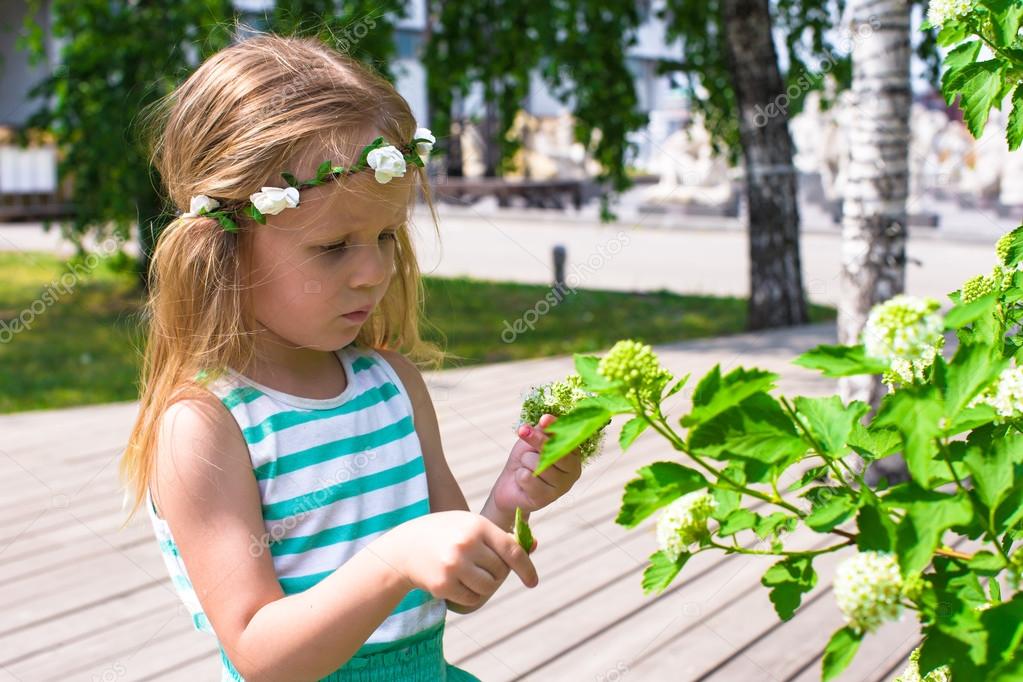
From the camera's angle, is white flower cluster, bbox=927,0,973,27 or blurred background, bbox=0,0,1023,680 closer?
white flower cluster, bbox=927,0,973,27

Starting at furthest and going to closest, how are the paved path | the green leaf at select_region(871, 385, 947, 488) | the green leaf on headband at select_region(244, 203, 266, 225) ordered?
1. the paved path
2. the green leaf on headband at select_region(244, 203, 266, 225)
3. the green leaf at select_region(871, 385, 947, 488)

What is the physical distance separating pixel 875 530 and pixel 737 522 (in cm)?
15

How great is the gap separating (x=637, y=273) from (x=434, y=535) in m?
11.9

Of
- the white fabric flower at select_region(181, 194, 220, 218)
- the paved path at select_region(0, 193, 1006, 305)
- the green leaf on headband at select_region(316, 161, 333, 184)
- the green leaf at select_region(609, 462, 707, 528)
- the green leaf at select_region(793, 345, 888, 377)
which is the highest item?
the green leaf on headband at select_region(316, 161, 333, 184)

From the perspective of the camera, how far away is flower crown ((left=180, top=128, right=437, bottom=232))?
148 cm

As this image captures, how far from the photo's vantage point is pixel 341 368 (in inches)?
67.9

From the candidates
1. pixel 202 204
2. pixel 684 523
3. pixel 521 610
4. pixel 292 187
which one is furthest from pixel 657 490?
pixel 521 610

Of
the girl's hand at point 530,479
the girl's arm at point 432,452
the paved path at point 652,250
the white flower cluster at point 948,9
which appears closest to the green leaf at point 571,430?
the girl's hand at point 530,479

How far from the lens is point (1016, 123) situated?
3.92 ft

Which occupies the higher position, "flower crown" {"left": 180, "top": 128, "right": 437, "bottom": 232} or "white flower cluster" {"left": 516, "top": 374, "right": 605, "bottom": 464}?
"flower crown" {"left": 180, "top": 128, "right": 437, "bottom": 232}

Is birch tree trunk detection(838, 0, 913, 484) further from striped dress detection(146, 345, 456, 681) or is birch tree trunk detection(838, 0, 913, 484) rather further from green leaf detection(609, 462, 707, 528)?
green leaf detection(609, 462, 707, 528)

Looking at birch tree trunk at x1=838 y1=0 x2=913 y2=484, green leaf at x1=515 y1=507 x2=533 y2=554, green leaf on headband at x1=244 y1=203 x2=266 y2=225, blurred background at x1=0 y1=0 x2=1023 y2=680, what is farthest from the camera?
birch tree trunk at x1=838 y1=0 x2=913 y2=484

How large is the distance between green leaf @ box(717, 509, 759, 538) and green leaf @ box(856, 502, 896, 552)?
12 centimetres

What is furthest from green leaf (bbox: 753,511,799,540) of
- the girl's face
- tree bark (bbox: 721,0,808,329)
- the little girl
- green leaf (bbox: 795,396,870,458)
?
tree bark (bbox: 721,0,808,329)
